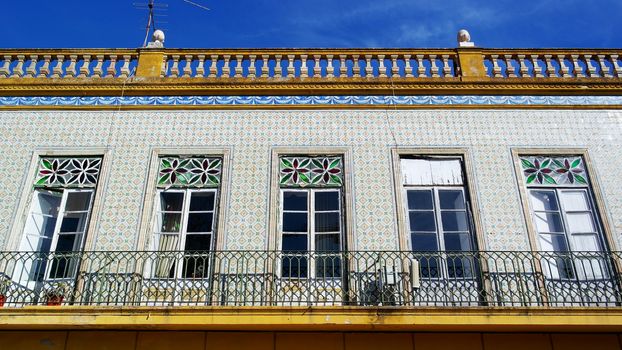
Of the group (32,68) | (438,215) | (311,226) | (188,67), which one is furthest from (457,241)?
(32,68)

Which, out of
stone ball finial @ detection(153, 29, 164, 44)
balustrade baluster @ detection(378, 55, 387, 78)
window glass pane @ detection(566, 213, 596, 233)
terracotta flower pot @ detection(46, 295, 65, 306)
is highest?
stone ball finial @ detection(153, 29, 164, 44)

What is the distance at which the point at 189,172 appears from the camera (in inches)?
326

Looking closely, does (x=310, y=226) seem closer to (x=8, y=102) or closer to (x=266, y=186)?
(x=266, y=186)

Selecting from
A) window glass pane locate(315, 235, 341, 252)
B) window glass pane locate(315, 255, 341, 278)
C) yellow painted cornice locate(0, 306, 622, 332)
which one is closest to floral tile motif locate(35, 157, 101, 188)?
yellow painted cornice locate(0, 306, 622, 332)

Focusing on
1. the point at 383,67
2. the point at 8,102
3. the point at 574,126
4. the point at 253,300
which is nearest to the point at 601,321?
the point at 574,126

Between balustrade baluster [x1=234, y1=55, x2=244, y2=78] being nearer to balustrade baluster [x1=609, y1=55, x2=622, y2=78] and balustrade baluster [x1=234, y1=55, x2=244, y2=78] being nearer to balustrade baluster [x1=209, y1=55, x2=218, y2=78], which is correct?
balustrade baluster [x1=209, y1=55, x2=218, y2=78]

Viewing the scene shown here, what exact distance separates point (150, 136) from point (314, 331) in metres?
3.66

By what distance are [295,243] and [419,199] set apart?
1794 millimetres

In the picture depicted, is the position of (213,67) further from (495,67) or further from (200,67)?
(495,67)

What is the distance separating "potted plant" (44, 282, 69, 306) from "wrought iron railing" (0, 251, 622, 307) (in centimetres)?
1

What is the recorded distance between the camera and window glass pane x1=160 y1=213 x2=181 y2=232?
7.97m

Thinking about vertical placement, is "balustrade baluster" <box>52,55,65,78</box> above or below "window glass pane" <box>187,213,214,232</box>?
above

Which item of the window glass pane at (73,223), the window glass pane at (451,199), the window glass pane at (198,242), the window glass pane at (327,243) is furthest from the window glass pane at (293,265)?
the window glass pane at (73,223)

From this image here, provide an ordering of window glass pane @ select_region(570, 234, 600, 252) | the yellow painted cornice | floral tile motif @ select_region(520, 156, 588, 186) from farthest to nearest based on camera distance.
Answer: floral tile motif @ select_region(520, 156, 588, 186), window glass pane @ select_region(570, 234, 600, 252), the yellow painted cornice
